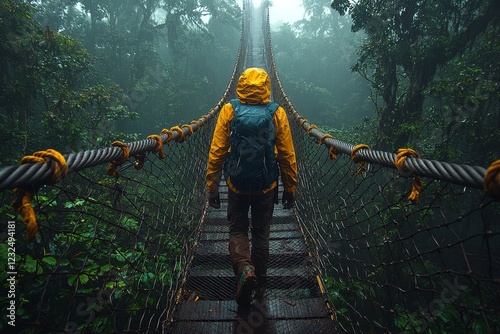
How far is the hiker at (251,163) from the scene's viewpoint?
4.14ft

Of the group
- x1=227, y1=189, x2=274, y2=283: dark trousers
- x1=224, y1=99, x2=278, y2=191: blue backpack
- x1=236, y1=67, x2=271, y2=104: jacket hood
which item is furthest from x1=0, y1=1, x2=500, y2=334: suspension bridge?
x1=236, y1=67, x2=271, y2=104: jacket hood

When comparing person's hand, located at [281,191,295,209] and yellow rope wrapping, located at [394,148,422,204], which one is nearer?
yellow rope wrapping, located at [394,148,422,204]

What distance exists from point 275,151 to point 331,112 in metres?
11.3

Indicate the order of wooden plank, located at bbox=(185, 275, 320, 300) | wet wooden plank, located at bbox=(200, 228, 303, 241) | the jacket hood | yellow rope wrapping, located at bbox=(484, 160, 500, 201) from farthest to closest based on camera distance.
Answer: wet wooden plank, located at bbox=(200, 228, 303, 241) → wooden plank, located at bbox=(185, 275, 320, 300) → the jacket hood → yellow rope wrapping, located at bbox=(484, 160, 500, 201)

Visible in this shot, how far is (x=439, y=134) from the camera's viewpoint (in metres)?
5.11

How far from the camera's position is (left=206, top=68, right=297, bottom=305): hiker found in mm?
1261

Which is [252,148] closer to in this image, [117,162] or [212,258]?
[117,162]

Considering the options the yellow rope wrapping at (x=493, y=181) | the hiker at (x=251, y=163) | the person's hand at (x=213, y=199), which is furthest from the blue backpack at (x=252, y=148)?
the yellow rope wrapping at (x=493, y=181)

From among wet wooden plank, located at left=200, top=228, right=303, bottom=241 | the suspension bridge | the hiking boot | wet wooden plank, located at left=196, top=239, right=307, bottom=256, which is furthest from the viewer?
wet wooden plank, located at left=200, top=228, right=303, bottom=241

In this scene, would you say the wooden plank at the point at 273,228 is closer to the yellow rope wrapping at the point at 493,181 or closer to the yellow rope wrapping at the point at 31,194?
the yellow rope wrapping at the point at 31,194

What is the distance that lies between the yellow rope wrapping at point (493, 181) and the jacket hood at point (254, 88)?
2.96ft

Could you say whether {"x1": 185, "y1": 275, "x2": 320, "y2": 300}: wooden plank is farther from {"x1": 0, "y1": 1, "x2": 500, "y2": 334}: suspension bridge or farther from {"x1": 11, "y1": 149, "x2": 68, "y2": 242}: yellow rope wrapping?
{"x1": 11, "y1": 149, "x2": 68, "y2": 242}: yellow rope wrapping

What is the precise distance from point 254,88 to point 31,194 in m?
0.91

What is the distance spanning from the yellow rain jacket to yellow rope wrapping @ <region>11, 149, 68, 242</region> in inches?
28.5
